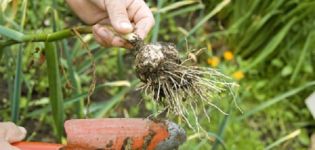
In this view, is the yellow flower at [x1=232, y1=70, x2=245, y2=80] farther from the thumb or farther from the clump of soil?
the thumb

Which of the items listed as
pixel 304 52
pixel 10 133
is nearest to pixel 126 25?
pixel 10 133

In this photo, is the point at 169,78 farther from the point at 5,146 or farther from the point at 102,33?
the point at 5,146

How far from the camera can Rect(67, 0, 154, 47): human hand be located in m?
1.19

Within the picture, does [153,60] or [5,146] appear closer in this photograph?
[5,146]

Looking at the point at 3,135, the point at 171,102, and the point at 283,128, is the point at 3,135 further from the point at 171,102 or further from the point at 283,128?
the point at 283,128

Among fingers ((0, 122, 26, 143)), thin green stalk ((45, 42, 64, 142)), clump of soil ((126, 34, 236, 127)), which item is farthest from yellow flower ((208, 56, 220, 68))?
fingers ((0, 122, 26, 143))

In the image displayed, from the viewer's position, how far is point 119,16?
119 centimetres

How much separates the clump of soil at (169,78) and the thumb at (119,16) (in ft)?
0.09

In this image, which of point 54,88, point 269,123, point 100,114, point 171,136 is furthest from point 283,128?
point 171,136

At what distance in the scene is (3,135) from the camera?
1099 mm

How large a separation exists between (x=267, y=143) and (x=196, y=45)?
0.46 meters

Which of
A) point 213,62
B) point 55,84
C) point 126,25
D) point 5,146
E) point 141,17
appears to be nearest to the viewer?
point 5,146

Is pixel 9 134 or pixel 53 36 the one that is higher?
pixel 53 36

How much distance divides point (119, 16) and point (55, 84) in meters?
0.28
